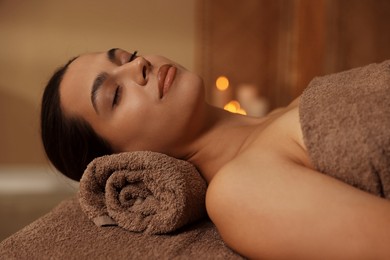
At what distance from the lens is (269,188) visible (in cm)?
79

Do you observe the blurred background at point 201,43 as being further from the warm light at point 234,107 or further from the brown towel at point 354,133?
the brown towel at point 354,133

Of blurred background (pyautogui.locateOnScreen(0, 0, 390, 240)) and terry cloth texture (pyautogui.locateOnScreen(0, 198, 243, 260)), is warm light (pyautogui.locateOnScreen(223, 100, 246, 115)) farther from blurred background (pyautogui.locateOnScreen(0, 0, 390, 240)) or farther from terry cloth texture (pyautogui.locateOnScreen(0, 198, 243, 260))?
terry cloth texture (pyautogui.locateOnScreen(0, 198, 243, 260))

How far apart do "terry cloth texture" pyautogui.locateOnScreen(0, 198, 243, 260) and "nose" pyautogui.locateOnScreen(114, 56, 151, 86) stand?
1.14ft

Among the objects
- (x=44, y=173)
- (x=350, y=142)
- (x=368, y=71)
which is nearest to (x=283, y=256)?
(x=350, y=142)

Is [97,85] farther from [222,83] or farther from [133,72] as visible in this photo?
[222,83]

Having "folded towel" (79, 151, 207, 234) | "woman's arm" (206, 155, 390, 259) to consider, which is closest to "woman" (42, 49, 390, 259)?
"woman's arm" (206, 155, 390, 259)

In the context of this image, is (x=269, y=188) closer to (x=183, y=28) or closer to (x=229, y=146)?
(x=229, y=146)

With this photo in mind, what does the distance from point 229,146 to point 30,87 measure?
2116mm

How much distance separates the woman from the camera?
0.74m

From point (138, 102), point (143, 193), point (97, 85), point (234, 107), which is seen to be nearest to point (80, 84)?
point (97, 85)

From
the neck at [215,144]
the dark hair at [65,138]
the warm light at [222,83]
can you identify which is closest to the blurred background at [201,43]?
the warm light at [222,83]

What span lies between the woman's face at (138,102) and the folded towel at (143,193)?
0.12m

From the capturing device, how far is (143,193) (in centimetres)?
103

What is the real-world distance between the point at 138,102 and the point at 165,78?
9 centimetres
